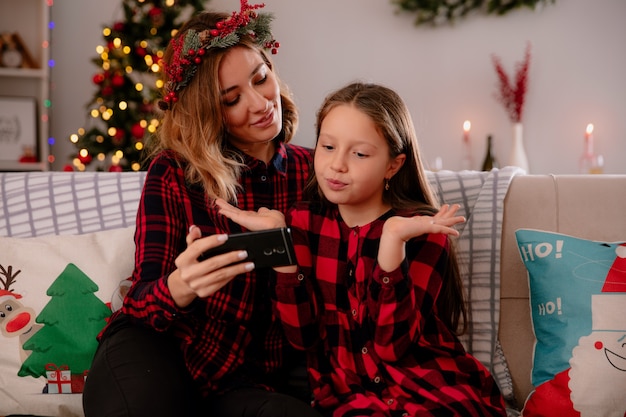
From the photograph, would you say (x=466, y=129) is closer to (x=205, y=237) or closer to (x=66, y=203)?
(x=66, y=203)

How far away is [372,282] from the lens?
124 centimetres

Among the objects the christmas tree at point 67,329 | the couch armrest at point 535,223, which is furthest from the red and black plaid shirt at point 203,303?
the couch armrest at point 535,223

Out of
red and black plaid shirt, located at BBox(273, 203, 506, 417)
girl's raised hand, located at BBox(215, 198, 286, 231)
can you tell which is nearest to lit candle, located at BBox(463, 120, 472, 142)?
red and black plaid shirt, located at BBox(273, 203, 506, 417)

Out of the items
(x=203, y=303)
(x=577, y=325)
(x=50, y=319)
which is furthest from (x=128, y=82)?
(x=577, y=325)

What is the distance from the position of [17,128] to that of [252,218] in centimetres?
299

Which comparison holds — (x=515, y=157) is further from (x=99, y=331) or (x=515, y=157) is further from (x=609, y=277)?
(x=99, y=331)

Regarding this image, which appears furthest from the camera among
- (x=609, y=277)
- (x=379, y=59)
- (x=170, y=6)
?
(x=379, y=59)

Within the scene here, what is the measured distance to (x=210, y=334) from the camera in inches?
54.3

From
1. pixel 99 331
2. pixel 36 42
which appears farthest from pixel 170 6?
pixel 99 331

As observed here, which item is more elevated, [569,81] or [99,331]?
[569,81]

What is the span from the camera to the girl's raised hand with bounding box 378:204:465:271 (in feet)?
3.85

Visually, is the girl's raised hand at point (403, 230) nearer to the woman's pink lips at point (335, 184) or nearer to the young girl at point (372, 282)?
the young girl at point (372, 282)

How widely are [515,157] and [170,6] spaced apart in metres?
2.18

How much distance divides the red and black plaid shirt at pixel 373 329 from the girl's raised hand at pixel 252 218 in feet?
0.31
